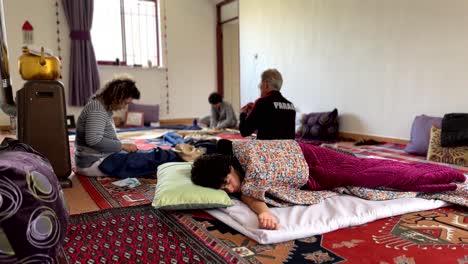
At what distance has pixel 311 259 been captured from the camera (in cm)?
127

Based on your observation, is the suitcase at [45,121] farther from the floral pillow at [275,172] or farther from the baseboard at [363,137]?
the baseboard at [363,137]

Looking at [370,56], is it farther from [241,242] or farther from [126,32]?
[126,32]

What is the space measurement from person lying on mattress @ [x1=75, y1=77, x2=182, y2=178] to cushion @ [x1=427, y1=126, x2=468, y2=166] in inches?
89.2

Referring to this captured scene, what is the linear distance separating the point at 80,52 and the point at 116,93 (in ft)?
13.1

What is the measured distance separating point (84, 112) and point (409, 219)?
7.01 feet

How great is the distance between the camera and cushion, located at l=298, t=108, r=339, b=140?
14.6 feet

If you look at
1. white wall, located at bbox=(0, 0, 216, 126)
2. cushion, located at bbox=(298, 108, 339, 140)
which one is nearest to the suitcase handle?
cushion, located at bbox=(298, 108, 339, 140)

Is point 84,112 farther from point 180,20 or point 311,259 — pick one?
point 180,20

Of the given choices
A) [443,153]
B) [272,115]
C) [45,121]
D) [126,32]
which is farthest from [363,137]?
[126,32]

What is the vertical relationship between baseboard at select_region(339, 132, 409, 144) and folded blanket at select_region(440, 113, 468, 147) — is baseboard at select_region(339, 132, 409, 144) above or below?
below

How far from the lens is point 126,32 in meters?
6.52

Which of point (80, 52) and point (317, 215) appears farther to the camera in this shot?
point (80, 52)

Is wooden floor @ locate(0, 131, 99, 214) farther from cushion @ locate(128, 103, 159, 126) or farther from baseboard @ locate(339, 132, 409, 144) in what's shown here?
cushion @ locate(128, 103, 159, 126)

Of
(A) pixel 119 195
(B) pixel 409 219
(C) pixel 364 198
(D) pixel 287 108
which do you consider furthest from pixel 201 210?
(D) pixel 287 108
